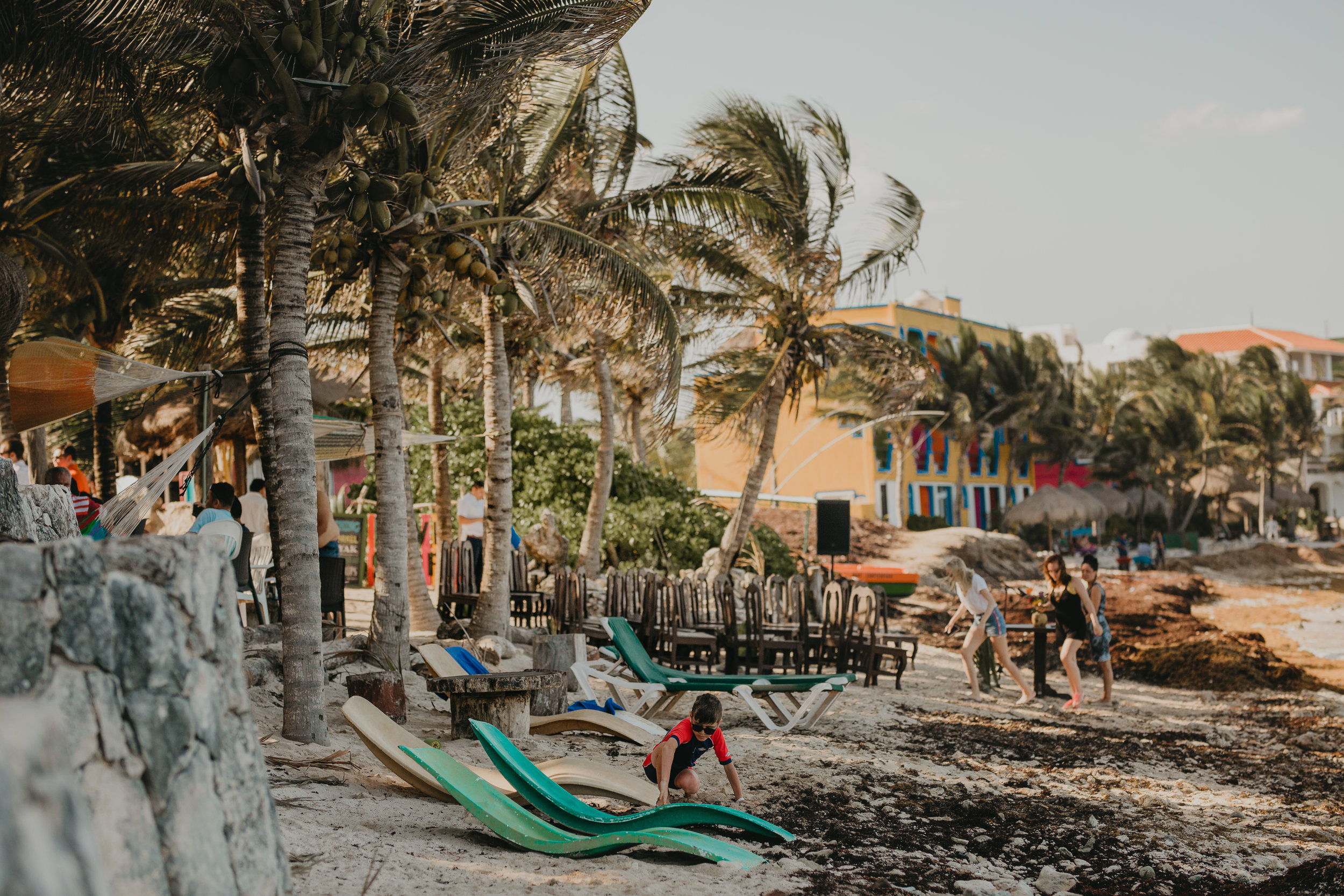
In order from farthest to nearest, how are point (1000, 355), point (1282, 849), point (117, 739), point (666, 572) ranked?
point (1000, 355)
point (666, 572)
point (1282, 849)
point (117, 739)

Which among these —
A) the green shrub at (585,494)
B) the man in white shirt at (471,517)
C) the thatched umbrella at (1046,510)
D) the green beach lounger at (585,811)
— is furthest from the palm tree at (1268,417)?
the green beach lounger at (585,811)

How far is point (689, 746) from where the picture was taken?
18.9ft

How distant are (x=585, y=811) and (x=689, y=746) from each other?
2.88 ft

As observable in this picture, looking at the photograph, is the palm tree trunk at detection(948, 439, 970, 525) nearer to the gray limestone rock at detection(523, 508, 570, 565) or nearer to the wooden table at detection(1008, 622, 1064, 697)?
the gray limestone rock at detection(523, 508, 570, 565)

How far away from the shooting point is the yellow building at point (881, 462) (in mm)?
37688

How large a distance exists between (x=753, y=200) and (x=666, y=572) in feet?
24.7

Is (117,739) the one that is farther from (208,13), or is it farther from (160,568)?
(208,13)

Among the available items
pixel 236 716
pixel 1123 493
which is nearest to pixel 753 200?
pixel 236 716

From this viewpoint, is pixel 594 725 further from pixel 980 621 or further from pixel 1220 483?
pixel 1220 483

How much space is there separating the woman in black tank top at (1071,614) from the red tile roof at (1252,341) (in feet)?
222

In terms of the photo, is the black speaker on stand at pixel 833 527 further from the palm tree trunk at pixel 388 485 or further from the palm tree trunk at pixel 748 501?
the palm tree trunk at pixel 388 485

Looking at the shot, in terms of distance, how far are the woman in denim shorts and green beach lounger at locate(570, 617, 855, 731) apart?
3.38m

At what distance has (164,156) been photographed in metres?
9.63

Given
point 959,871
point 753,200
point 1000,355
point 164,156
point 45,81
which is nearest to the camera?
point 959,871
